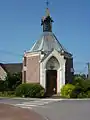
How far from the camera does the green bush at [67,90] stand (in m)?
43.1

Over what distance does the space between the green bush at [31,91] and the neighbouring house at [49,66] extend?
302 centimetres

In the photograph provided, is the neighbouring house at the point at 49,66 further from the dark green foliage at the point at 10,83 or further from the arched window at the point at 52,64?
the dark green foliage at the point at 10,83

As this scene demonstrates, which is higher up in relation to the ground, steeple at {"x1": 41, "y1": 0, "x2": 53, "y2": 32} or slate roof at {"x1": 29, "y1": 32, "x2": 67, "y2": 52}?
steeple at {"x1": 41, "y1": 0, "x2": 53, "y2": 32}

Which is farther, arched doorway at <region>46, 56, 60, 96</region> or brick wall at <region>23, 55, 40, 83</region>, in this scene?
brick wall at <region>23, 55, 40, 83</region>

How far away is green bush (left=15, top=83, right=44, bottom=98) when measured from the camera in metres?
43.1

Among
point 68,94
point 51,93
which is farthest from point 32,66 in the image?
point 68,94

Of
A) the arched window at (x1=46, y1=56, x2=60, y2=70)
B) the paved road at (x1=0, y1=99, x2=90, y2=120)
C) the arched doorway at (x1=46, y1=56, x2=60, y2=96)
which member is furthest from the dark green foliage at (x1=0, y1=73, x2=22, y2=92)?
the paved road at (x1=0, y1=99, x2=90, y2=120)

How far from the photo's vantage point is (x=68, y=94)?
4366 cm

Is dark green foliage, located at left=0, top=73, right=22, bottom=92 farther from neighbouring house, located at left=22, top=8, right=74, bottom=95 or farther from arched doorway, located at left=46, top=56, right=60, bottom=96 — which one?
arched doorway, located at left=46, top=56, right=60, bottom=96

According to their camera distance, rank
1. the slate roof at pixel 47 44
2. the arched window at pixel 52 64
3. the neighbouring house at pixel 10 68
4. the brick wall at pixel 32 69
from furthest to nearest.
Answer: the neighbouring house at pixel 10 68, the slate roof at pixel 47 44, the brick wall at pixel 32 69, the arched window at pixel 52 64

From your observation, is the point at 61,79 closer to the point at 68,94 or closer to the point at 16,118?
the point at 68,94

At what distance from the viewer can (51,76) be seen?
47719 mm

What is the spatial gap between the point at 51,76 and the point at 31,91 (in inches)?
220

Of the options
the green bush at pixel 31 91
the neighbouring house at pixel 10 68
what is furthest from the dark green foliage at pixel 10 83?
the neighbouring house at pixel 10 68
